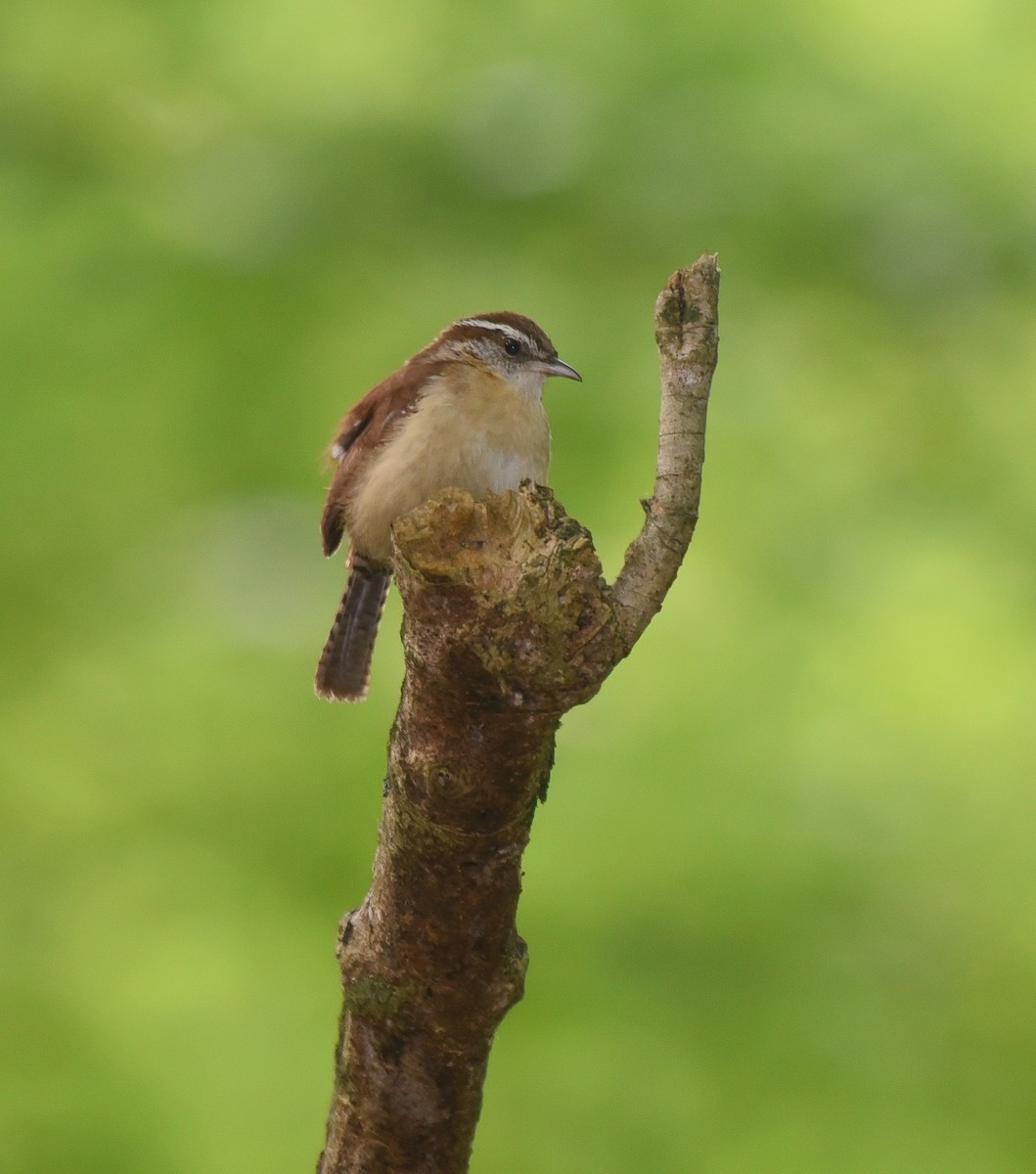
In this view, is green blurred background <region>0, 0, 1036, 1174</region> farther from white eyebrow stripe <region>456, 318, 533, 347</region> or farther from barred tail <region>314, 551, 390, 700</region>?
white eyebrow stripe <region>456, 318, 533, 347</region>

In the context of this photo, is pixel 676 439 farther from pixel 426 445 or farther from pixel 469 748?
pixel 426 445

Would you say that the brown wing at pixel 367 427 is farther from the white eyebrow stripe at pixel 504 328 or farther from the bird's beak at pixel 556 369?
the bird's beak at pixel 556 369

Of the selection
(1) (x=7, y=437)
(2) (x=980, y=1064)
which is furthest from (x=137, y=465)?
(2) (x=980, y=1064)

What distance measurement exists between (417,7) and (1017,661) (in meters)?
4.17

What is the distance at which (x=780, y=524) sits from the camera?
6113 mm

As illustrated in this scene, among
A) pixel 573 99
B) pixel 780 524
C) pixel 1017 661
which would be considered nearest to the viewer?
pixel 1017 661

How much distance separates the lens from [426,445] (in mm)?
3822

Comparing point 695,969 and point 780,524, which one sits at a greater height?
point 780,524

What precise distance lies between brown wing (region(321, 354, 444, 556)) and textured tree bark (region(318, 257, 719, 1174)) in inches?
55.4

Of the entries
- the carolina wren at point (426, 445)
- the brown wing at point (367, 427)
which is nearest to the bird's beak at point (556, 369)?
the carolina wren at point (426, 445)

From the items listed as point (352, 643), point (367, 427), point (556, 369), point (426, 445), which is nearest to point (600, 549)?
point (556, 369)

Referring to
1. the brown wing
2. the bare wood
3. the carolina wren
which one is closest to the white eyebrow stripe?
the carolina wren

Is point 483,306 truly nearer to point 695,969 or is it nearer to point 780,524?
point 780,524

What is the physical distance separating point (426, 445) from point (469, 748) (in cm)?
142
